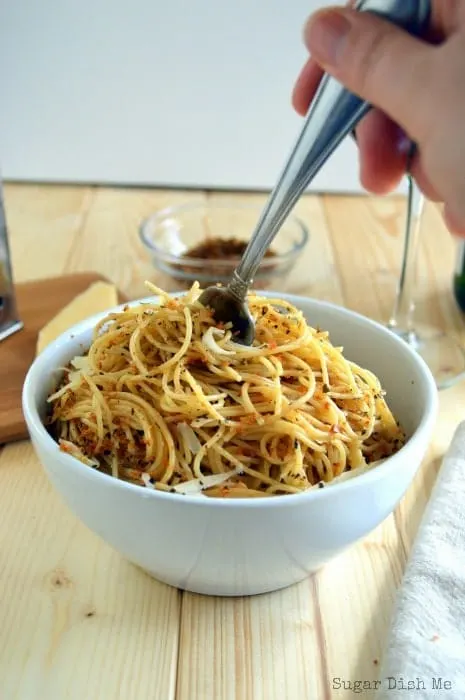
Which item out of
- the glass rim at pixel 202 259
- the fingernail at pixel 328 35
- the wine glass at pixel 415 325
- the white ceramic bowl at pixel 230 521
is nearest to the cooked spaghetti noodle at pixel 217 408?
Result: the white ceramic bowl at pixel 230 521

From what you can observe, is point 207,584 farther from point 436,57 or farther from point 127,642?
point 436,57

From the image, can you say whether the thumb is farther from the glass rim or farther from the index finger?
the glass rim

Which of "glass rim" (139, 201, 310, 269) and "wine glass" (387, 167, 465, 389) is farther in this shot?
"glass rim" (139, 201, 310, 269)

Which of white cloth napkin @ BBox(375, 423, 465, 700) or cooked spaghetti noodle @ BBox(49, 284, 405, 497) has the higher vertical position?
cooked spaghetti noodle @ BBox(49, 284, 405, 497)

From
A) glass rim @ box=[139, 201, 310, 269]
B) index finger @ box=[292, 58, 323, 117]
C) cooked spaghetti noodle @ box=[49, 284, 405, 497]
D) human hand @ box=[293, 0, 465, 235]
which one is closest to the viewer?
human hand @ box=[293, 0, 465, 235]

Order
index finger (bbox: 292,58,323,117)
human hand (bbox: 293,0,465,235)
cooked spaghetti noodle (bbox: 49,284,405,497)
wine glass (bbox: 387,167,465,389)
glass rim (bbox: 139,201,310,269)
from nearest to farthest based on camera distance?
human hand (bbox: 293,0,465,235)
cooked spaghetti noodle (bbox: 49,284,405,497)
index finger (bbox: 292,58,323,117)
wine glass (bbox: 387,167,465,389)
glass rim (bbox: 139,201,310,269)

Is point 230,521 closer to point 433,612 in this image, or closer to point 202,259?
point 433,612

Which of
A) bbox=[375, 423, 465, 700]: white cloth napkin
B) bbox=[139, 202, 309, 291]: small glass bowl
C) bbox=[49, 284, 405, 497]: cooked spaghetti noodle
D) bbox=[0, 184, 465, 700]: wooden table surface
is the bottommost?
bbox=[139, 202, 309, 291]: small glass bowl

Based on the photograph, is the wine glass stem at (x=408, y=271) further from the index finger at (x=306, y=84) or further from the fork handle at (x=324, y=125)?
the fork handle at (x=324, y=125)

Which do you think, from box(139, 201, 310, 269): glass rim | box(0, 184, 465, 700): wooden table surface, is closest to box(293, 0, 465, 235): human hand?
box(0, 184, 465, 700): wooden table surface
